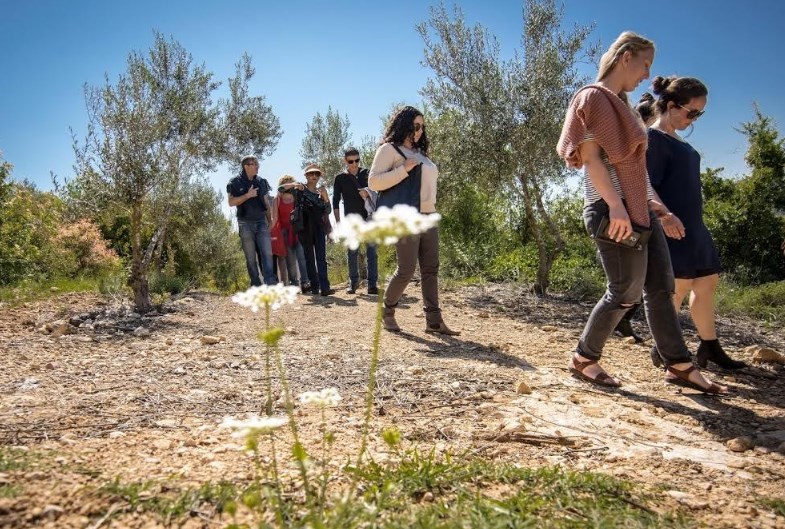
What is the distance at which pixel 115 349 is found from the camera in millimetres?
4805

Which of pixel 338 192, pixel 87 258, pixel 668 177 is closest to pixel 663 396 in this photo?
pixel 668 177

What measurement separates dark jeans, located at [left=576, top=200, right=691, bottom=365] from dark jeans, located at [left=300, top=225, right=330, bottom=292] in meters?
6.26

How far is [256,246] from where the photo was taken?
8750 mm

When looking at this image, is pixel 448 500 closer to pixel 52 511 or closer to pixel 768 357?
pixel 52 511

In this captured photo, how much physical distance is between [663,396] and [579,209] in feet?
45.4

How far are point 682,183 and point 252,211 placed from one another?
6.43 m

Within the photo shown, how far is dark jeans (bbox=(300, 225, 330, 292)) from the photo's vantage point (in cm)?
926

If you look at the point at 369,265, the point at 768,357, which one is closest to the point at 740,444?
the point at 768,357

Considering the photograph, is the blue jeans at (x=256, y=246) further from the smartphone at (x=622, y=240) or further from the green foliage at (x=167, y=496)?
the green foliage at (x=167, y=496)

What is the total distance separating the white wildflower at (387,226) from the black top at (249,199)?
752 centimetres

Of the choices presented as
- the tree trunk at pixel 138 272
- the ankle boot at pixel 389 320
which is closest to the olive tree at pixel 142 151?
the tree trunk at pixel 138 272

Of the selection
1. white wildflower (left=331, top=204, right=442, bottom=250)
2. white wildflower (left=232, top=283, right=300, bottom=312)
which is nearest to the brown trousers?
white wildflower (left=232, top=283, right=300, bottom=312)

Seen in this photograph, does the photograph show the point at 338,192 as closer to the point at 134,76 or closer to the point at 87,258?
the point at 134,76

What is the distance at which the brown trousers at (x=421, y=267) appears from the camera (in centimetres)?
504
